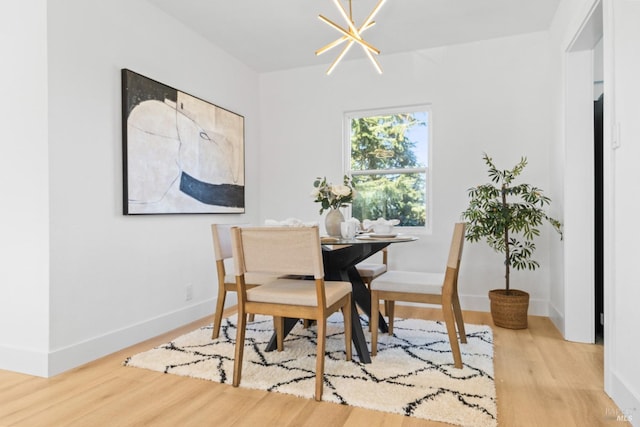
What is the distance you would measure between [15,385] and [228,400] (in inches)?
47.1

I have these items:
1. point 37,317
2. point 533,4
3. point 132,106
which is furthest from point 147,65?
point 533,4

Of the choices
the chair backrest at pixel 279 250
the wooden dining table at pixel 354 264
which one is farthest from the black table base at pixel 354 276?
the chair backrest at pixel 279 250

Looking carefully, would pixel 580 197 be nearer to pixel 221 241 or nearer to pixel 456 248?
pixel 456 248

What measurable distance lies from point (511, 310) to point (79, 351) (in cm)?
305

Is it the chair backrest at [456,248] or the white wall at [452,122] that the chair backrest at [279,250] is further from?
the white wall at [452,122]

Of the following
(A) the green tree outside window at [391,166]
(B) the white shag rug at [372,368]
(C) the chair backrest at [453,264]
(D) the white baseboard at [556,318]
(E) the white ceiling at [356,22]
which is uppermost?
(E) the white ceiling at [356,22]

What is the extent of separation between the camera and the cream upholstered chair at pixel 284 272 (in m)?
1.93

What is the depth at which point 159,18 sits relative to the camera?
3.09 metres

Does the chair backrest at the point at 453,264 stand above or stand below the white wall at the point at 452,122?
below

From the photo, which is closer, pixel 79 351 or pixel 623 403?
pixel 623 403

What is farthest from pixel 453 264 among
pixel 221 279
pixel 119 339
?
pixel 119 339

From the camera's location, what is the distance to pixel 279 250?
199 centimetres

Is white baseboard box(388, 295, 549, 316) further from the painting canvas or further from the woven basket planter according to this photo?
the painting canvas

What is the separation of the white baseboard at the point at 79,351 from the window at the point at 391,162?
88.7 inches
